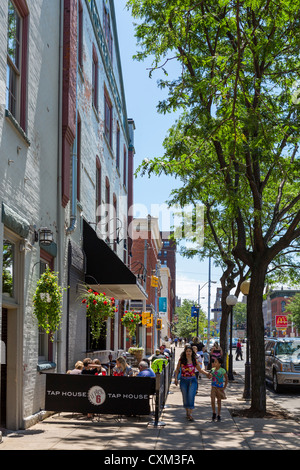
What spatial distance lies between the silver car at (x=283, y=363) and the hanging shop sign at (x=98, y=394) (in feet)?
34.5

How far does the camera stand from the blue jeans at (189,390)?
1380cm

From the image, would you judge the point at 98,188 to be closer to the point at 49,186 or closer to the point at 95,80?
the point at 95,80

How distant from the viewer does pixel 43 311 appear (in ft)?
38.6

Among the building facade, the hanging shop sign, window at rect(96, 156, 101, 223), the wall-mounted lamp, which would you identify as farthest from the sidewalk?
window at rect(96, 156, 101, 223)

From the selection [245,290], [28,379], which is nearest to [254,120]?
[28,379]

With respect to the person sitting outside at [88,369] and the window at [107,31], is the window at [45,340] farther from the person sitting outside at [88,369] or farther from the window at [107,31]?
the window at [107,31]

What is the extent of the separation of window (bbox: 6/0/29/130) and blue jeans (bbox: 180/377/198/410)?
6678 millimetres

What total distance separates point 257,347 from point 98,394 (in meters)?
4.23

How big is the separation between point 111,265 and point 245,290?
4926mm

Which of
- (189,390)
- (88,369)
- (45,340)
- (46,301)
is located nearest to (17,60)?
(46,301)

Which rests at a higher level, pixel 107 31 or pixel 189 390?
pixel 107 31

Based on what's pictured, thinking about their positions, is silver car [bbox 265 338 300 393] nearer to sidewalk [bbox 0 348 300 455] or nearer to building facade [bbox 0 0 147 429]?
building facade [bbox 0 0 147 429]

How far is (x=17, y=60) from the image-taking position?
11.6 metres
